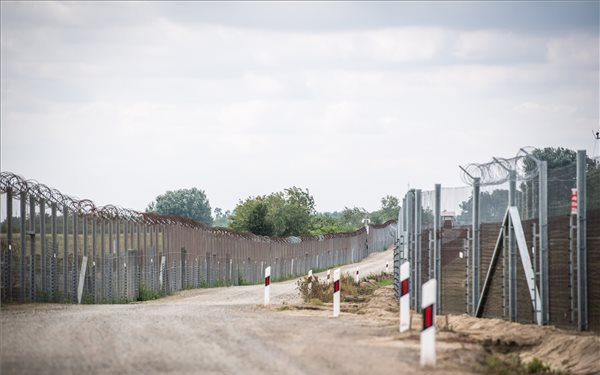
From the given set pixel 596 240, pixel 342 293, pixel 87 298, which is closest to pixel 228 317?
pixel 596 240

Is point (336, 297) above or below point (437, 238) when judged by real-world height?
below

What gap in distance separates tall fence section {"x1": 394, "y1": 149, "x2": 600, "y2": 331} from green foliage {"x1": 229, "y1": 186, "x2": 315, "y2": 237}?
81563 millimetres

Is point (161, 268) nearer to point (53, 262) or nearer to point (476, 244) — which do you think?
point (53, 262)

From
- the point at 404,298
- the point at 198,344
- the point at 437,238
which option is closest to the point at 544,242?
the point at 404,298

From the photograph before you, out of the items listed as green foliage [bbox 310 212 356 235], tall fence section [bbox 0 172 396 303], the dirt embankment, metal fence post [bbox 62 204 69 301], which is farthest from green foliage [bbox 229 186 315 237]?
the dirt embankment

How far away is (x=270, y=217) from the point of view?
363 ft

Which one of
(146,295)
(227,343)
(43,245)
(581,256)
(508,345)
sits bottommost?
(146,295)

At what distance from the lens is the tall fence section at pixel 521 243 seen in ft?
59.6

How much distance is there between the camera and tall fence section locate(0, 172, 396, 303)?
28.9 metres

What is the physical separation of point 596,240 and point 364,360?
559 cm

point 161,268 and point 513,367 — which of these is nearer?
point 513,367

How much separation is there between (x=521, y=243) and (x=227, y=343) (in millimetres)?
6445

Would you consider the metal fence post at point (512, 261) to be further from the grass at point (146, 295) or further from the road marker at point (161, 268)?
the road marker at point (161, 268)

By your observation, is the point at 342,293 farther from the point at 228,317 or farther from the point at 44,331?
the point at 44,331
